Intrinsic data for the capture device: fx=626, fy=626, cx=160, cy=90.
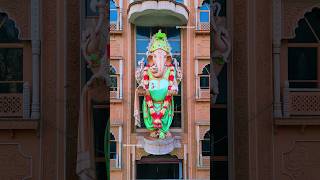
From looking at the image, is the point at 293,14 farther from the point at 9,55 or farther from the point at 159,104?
the point at 9,55

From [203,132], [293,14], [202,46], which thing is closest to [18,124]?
[203,132]

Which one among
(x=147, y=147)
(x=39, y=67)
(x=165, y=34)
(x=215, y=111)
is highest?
(x=165, y=34)

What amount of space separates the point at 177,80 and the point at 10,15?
2.27 metres

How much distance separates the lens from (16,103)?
6.05 meters

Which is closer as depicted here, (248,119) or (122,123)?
(248,119)

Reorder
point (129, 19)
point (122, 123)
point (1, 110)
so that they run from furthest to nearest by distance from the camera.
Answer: point (129, 19), point (122, 123), point (1, 110)

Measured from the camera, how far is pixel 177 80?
754 centimetres

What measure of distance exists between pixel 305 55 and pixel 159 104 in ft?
6.25

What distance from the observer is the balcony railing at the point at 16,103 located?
599 centimetres

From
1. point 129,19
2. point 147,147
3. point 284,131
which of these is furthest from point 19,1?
point 284,131

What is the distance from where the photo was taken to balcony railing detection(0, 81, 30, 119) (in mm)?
5988

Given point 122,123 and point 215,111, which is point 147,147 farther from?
point 215,111

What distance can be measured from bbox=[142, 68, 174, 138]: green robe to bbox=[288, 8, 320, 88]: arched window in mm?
1644

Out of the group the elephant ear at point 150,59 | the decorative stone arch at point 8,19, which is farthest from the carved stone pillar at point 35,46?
the elephant ear at point 150,59
